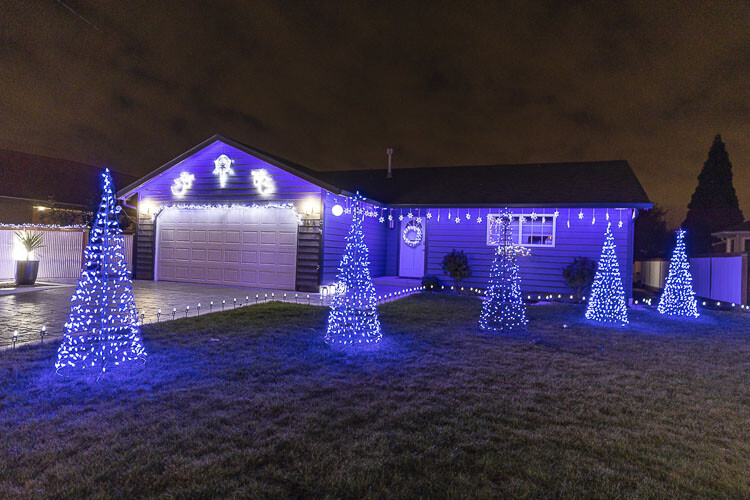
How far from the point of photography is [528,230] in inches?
526

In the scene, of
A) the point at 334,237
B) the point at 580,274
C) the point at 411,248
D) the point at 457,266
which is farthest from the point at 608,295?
the point at 411,248

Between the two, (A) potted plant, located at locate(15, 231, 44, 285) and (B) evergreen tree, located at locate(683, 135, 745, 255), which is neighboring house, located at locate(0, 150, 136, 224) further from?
(B) evergreen tree, located at locate(683, 135, 745, 255)

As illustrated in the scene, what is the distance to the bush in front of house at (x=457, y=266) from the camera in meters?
13.3

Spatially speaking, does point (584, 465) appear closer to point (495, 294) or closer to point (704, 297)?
point (495, 294)

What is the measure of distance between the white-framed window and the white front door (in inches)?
104

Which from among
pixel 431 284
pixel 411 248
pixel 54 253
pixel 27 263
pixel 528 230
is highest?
pixel 528 230

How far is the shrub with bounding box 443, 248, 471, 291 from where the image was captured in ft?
43.7

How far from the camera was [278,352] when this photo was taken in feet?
18.2

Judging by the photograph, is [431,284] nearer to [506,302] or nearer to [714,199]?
[506,302]

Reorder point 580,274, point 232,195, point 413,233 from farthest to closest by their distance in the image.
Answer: point 413,233 < point 232,195 < point 580,274

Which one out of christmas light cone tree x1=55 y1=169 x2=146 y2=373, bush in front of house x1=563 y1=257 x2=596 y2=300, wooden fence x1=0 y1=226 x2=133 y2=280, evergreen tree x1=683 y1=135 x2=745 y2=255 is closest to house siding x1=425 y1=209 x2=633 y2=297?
bush in front of house x1=563 y1=257 x2=596 y2=300

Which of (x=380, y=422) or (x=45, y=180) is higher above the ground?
(x=45, y=180)

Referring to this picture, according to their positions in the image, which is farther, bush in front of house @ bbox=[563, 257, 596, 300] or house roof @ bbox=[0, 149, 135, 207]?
house roof @ bbox=[0, 149, 135, 207]

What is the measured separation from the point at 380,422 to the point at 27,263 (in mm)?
13555
